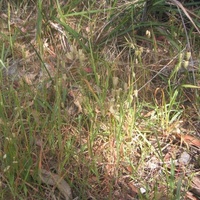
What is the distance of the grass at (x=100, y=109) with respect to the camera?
1543mm

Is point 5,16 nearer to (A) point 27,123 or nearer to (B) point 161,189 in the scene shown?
(A) point 27,123

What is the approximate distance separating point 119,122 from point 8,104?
0.47 m

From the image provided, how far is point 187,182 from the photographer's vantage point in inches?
60.9

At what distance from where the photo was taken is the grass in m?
1.54

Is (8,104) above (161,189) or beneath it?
above

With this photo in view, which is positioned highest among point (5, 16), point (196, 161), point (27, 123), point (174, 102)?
point (5, 16)

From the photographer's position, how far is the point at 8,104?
178 cm

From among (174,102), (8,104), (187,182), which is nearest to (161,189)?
(187,182)

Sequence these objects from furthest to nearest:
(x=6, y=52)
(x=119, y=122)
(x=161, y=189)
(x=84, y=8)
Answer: (x=84, y=8) → (x=6, y=52) → (x=119, y=122) → (x=161, y=189)

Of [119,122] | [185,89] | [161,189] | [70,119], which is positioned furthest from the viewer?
[185,89]

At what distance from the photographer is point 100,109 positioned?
1700 mm

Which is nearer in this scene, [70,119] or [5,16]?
[70,119]

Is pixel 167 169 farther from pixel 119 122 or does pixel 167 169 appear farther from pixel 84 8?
pixel 84 8

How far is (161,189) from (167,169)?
147 millimetres
